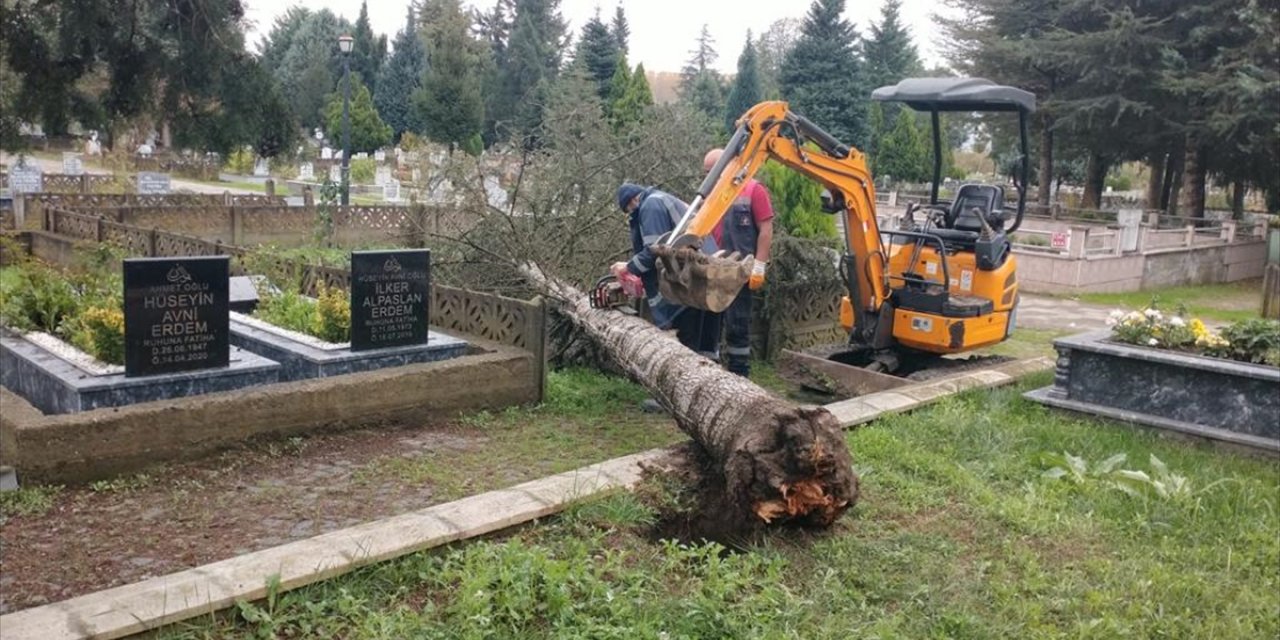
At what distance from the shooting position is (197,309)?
6.73 m

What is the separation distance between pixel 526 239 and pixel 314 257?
776 cm

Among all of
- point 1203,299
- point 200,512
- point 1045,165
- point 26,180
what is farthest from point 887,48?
point 200,512

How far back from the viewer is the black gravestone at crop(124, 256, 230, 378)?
644cm

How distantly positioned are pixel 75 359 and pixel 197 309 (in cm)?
90

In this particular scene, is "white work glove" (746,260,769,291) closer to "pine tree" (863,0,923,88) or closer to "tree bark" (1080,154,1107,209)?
"tree bark" (1080,154,1107,209)

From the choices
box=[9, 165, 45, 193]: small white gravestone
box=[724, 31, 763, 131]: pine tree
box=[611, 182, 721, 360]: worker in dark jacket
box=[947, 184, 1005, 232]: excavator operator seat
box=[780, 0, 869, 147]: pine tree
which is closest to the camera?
box=[611, 182, 721, 360]: worker in dark jacket

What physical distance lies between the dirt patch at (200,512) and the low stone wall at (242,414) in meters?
0.11

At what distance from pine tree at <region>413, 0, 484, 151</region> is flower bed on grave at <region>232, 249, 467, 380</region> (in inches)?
1450

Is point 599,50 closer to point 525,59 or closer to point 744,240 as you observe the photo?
point 525,59

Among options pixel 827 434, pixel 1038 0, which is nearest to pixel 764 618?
pixel 827 434

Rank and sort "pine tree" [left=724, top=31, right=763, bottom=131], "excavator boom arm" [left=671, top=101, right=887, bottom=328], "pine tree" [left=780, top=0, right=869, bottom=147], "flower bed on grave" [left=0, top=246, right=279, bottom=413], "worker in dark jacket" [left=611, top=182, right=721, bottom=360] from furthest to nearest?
"pine tree" [left=724, top=31, right=763, bottom=131] → "pine tree" [left=780, top=0, right=869, bottom=147] → "worker in dark jacket" [left=611, top=182, right=721, bottom=360] → "excavator boom arm" [left=671, top=101, right=887, bottom=328] → "flower bed on grave" [left=0, top=246, right=279, bottom=413]

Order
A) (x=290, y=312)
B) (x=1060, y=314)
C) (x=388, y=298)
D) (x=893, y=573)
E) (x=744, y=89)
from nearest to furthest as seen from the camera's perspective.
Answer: (x=893, y=573) < (x=388, y=298) < (x=290, y=312) < (x=1060, y=314) < (x=744, y=89)

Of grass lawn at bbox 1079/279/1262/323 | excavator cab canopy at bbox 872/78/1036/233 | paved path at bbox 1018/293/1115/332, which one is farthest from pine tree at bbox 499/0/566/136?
excavator cab canopy at bbox 872/78/1036/233

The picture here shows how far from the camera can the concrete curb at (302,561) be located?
10.8 ft
